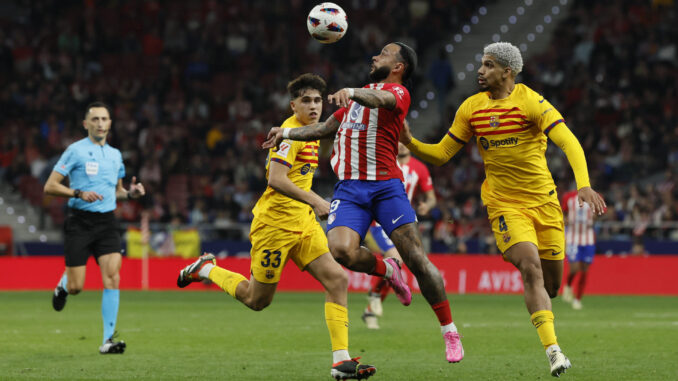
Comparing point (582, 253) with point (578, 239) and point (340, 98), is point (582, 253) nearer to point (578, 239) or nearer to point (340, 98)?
point (578, 239)

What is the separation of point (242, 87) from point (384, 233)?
17.0 m

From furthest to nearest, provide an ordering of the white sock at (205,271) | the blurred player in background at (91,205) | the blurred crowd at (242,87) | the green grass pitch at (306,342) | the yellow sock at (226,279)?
1. the blurred crowd at (242,87)
2. the blurred player in background at (91,205)
3. the white sock at (205,271)
4. the yellow sock at (226,279)
5. the green grass pitch at (306,342)

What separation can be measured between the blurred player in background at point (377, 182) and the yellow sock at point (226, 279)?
167 centimetres

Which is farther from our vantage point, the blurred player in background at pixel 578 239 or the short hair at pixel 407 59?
the blurred player in background at pixel 578 239

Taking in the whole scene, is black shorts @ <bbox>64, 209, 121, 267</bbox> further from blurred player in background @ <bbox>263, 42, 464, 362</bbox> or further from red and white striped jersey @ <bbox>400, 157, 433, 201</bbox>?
red and white striped jersey @ <bbox>400, 157, 433, 201</bbox>

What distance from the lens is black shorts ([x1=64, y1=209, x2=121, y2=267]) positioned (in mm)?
11227

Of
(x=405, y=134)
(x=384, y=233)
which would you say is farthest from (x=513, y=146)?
A: (x=384, y=233)

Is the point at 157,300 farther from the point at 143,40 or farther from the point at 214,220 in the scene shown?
the point at 143,40

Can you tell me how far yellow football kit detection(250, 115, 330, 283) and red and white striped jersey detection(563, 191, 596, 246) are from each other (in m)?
10.7

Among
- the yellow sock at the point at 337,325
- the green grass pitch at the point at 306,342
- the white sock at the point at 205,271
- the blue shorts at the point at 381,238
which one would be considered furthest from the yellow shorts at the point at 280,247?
the blue shorts at the point at 381,238

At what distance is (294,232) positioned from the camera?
934 cm

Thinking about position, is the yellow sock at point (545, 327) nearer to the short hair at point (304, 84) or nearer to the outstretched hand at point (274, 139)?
the outstretched hand at point (274, 139)

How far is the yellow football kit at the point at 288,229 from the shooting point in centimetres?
932

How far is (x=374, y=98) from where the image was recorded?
8195 millimetres
